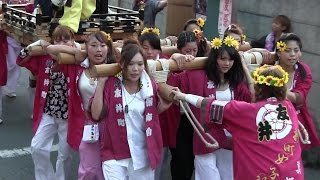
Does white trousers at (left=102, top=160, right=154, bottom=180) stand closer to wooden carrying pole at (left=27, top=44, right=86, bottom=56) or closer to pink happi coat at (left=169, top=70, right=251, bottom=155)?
pink happi coat at (left=169, top=70, right=251, bottom=155)

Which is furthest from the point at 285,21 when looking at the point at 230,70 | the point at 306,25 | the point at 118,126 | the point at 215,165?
the point at 118,126

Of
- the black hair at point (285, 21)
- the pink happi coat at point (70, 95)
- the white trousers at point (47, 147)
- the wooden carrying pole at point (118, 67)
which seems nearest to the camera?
the wooden carrying pole at point (118, 67)

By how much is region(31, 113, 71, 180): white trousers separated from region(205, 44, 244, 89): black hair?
1620mm

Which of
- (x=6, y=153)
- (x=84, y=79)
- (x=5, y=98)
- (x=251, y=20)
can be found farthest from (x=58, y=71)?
(x=5, y=98)

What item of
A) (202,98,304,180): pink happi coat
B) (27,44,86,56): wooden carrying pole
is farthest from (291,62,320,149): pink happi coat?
(27,44,86,56): wooden carrying pole

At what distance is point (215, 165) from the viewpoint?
545cm

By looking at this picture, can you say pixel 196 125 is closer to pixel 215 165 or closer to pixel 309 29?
pixel 215 165

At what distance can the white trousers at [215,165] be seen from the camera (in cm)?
539

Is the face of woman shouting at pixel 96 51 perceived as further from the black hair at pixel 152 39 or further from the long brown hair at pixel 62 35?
the black hair at pixel 152 39

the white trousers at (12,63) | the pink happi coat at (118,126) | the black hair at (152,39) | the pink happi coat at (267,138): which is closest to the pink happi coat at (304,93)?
the pink happi coat at (267,138)

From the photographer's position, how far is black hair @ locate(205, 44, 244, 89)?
5328mm

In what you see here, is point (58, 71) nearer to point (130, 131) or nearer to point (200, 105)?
point (130, 131)

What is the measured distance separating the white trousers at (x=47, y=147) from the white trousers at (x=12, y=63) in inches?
149

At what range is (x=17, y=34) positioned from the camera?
304 inches
